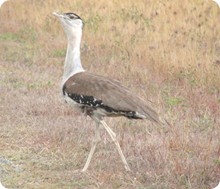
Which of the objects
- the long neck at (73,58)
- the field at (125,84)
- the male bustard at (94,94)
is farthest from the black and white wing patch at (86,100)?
the field at (125,84)

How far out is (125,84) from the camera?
635cm

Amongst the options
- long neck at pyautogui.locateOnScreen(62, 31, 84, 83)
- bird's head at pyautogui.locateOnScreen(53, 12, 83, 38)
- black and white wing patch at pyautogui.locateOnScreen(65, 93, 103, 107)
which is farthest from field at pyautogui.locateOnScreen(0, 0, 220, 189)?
bird's head at pyautogui.locateOnScreen(53, 12, 83, 38)

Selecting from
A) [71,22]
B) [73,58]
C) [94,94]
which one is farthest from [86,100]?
[71,22]

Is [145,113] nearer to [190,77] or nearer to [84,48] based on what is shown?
[190,77]

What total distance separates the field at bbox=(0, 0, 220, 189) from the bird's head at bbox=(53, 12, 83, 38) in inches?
36.6

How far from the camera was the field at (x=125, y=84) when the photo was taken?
4.21 meters

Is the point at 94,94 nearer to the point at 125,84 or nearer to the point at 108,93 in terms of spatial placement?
the point at 108,93

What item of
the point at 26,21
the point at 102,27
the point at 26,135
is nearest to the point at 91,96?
the point at 26,135

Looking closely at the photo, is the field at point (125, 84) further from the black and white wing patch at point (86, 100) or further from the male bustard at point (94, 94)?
the black and white wing patch at point (86, 100)

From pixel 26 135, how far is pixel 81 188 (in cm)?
113

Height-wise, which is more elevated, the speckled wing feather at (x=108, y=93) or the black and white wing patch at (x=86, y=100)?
the speckled wing feather at (x=108, y=93)

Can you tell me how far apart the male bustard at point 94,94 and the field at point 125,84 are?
29 centimetres

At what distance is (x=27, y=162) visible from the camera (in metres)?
4.54

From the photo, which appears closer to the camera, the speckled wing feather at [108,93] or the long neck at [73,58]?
the speckled wing feather at [108,93]
